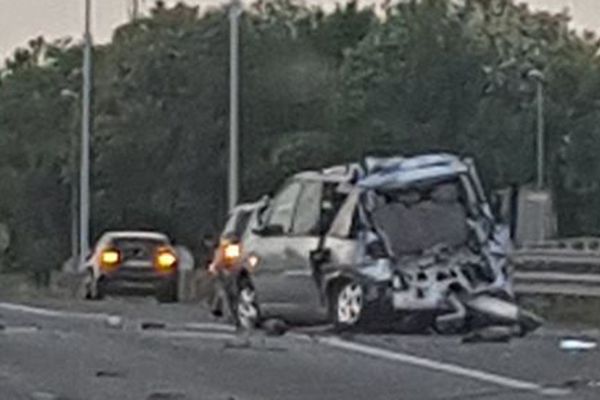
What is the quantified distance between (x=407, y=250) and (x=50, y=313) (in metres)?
8.69

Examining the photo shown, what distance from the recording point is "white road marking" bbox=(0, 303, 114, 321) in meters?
27.5

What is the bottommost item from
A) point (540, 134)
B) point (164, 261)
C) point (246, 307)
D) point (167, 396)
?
point (167, 396)

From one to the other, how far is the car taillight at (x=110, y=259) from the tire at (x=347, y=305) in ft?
51.9

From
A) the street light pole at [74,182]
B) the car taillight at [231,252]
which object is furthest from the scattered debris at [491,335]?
the street light pole at [74,182]

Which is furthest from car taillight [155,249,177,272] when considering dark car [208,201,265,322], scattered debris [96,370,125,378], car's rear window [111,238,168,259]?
scattered debris [96,370,125,378]

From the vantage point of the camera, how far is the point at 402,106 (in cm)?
7681

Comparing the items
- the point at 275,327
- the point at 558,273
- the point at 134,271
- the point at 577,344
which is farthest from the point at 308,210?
the point at 134,271

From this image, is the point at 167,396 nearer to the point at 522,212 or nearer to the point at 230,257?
the point at 230,257

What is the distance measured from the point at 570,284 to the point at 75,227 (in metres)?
44.8

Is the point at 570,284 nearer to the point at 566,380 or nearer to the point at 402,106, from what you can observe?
the point at 566,380

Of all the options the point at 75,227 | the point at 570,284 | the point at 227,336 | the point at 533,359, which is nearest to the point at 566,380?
the point at 533,359

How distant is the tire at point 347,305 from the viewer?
2184 cm

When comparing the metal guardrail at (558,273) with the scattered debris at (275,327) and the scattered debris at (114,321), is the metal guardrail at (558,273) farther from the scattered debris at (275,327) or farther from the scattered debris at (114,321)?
the scattered debris at (275,327)

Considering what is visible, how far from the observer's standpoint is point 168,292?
37.8m
